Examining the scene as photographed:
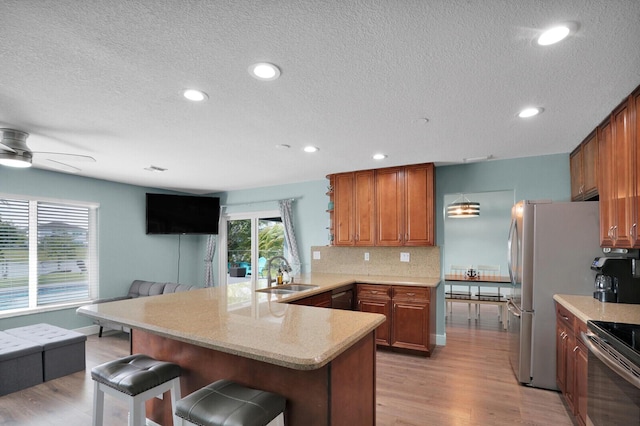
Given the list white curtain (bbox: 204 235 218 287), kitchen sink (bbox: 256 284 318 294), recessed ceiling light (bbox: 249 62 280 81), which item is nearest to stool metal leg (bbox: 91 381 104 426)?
kitchen sink (bbox: 256 284 318 294)

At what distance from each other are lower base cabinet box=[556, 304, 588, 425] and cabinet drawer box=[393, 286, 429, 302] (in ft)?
4.39

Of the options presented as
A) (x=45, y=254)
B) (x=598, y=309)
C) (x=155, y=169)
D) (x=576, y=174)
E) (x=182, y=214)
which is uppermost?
(x=155, y=169)

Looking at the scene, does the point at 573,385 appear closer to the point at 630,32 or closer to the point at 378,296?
the point at 378,296

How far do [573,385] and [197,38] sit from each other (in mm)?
3386

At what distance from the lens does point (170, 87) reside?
83.7 inches

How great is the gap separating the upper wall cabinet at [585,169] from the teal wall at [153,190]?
216 millimetres

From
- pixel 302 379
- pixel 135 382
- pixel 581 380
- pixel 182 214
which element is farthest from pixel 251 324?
pixel 182 214

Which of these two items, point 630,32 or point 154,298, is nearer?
point 630,32

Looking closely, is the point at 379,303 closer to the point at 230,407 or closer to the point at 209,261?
the point at 230,407

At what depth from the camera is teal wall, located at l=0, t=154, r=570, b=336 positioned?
4.05 metres

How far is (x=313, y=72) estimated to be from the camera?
1.93 metres

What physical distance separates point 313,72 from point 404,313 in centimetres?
312

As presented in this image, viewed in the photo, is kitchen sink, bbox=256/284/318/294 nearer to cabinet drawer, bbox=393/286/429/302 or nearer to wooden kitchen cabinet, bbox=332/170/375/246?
cabinet drawer, bbox=393/286/429/302


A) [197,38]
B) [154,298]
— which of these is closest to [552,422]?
[154,298]
